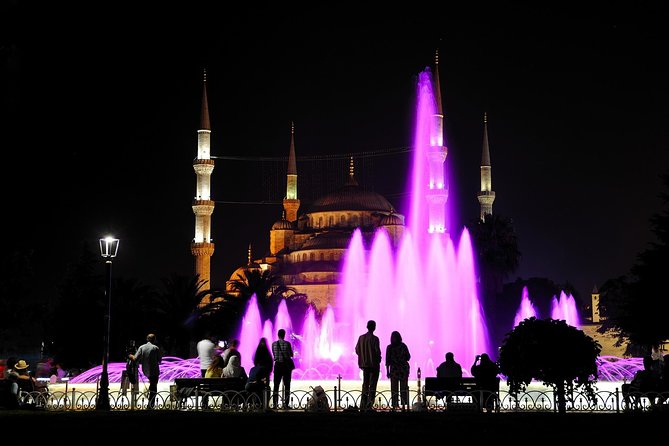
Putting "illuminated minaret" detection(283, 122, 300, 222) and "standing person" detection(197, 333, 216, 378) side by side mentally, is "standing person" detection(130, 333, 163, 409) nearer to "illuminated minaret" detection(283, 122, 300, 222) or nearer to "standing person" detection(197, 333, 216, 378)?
"standing person" detection(197, 333, 216, 378)

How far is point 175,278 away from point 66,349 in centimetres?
536

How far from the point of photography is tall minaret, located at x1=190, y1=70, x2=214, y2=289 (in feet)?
205

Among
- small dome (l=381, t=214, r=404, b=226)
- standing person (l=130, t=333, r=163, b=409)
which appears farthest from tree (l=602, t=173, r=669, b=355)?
small dome (l=381, t=214, r=404, b=226)

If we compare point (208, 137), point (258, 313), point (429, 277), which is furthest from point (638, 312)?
point (208, 137)

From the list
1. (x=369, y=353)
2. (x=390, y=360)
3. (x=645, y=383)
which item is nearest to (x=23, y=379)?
(x=369, y=353)

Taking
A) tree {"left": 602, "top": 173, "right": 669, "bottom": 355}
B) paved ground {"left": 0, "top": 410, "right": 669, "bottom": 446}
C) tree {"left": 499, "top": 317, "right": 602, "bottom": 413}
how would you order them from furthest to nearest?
tree {"left": 602, "top": 173, "right": 669, "bottom": 355}, tree {"left": 499, "top": 317, "right": 602, "bottom": 413}, paved ground {"left": 0, "top": 410, "right": 669, "bottom": 446}

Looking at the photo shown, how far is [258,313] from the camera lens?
141 ft

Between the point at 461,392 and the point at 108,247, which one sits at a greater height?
the point at 108,247

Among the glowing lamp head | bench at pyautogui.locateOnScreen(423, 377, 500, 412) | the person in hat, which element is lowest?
bench at pyautogui.locateOnScreen(423, 377, 500, 412)

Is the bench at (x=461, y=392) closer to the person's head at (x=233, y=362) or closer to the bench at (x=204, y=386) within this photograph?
the bench at (x=204, y=386)

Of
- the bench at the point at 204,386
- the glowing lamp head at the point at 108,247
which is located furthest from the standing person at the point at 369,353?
the glowing lamp head at the point at 108,247

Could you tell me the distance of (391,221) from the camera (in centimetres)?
8094

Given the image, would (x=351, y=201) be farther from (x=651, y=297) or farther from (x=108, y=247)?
(x=108, y=247)

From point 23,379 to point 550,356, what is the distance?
6859 millimetres
